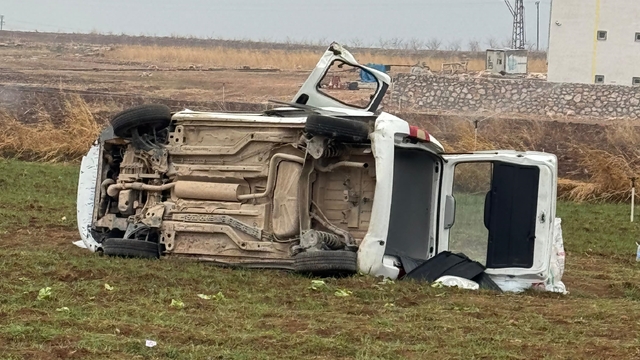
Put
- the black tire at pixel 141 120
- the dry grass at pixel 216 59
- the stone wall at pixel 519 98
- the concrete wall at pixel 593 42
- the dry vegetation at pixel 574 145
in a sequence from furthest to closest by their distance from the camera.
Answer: the dry grass at pixel 216 59 → the concrete wall at pixel 593 42 → the stone wall at pixel 519 98 → the dry vegetation at pixel 574 145 → the black tire at pixel 141 120

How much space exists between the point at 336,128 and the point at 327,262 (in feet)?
3.87

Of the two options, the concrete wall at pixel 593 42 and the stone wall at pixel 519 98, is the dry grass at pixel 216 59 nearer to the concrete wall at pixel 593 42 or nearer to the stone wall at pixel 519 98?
the concrete wall at pixel 593 42

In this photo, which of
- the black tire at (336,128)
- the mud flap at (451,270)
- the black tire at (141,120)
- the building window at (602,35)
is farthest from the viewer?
the building window at (602,35)

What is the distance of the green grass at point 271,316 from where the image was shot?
661 centimetres

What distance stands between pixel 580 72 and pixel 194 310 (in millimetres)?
42949

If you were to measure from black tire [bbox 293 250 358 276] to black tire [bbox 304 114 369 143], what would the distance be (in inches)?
40.2

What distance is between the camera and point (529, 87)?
4119 cm

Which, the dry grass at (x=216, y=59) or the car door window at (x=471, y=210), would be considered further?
the dry grass at (x=216, y=59)

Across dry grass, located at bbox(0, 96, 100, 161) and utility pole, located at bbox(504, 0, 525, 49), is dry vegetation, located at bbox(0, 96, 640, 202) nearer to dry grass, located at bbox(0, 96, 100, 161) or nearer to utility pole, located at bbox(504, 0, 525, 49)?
dry grass, located at bbox(0, 96, 100, 161)

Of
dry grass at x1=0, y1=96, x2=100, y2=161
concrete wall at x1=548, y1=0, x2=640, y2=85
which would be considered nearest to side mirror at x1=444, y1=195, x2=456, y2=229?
dry grass at x1=0, y1=96, x2=100, y2=161

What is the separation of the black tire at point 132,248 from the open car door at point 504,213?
2724mm

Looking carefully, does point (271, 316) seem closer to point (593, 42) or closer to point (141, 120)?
point (141, 120)

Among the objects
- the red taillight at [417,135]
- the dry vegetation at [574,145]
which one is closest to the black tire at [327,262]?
the red taillight at [417,135]

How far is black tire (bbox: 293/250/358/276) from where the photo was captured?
31.9ft
